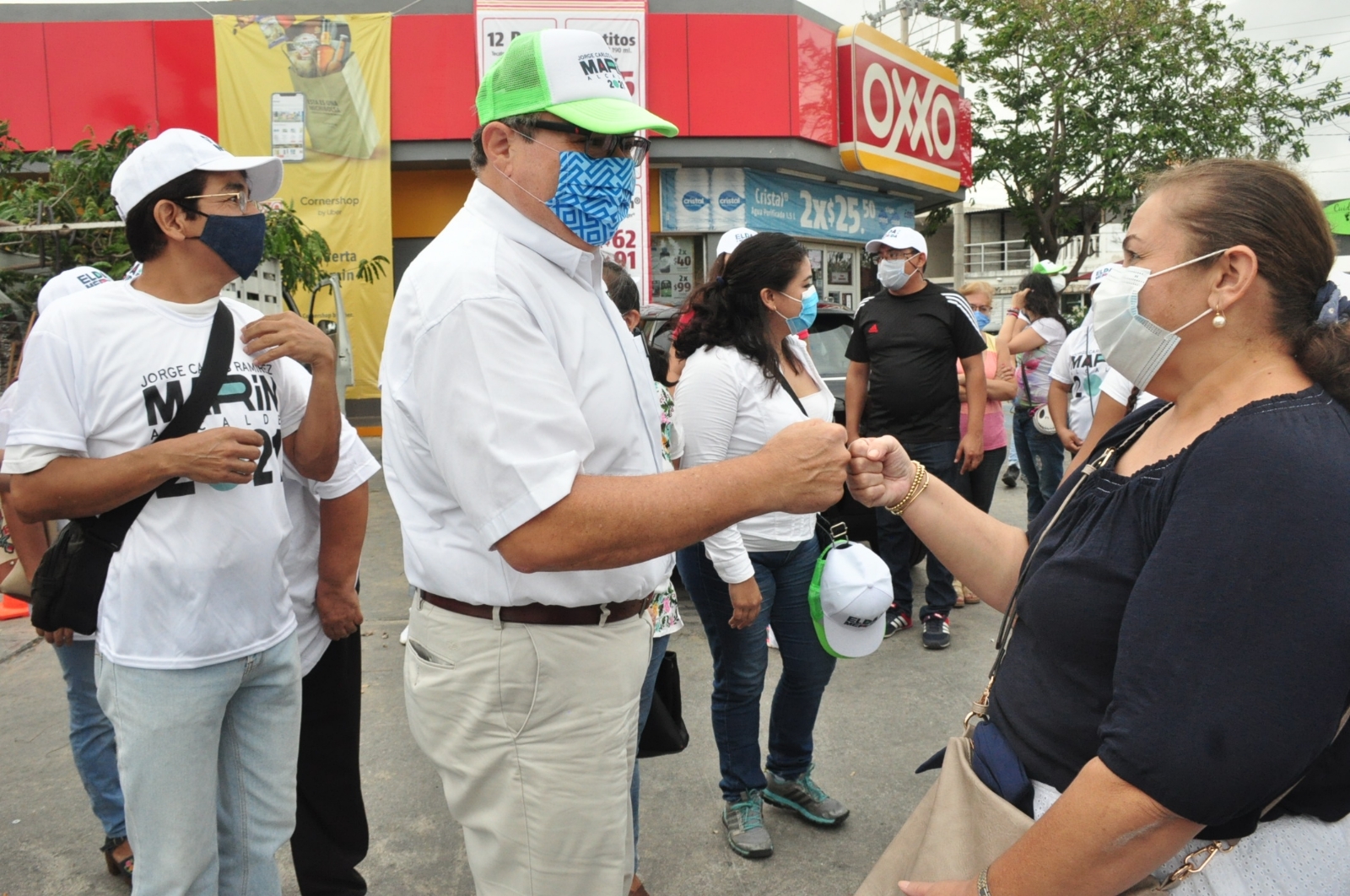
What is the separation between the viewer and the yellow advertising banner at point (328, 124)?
12.3 m

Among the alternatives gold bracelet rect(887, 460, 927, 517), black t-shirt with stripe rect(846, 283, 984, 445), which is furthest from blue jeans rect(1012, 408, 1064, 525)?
gold bracelet rect(887, 460, 927, 517)

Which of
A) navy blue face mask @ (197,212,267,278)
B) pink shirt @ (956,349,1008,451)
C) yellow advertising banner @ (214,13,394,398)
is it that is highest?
yellow advertising banner @ (214,13,394,398)

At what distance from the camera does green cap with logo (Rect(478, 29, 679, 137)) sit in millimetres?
1724

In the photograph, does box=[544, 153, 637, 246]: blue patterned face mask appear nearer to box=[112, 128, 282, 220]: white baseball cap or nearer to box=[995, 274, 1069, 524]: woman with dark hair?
box=[112, 128, 282, 220]: white baseball cap

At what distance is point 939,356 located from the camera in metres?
5.24

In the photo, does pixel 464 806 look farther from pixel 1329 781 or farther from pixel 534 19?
pixel 534 19

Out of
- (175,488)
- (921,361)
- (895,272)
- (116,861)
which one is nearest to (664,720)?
(175,488)

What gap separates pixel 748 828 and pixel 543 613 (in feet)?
6.21

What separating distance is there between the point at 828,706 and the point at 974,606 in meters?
1.89

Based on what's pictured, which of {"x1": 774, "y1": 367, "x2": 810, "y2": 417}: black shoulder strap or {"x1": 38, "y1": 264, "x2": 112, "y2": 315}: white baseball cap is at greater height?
{"x1": 38, "y1": 264, "x2": 112, "y2": 315}: white baseball cap

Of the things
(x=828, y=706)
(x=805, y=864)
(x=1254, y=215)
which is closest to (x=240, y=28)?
(x=828, y=706)

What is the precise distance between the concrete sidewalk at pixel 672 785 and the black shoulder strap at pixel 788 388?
149 cm

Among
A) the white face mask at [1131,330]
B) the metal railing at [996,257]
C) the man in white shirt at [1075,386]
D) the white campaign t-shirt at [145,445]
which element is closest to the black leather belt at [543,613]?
the white campaign t-shirt at [145,445]

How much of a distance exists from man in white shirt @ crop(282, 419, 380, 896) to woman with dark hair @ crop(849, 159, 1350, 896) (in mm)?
1712
